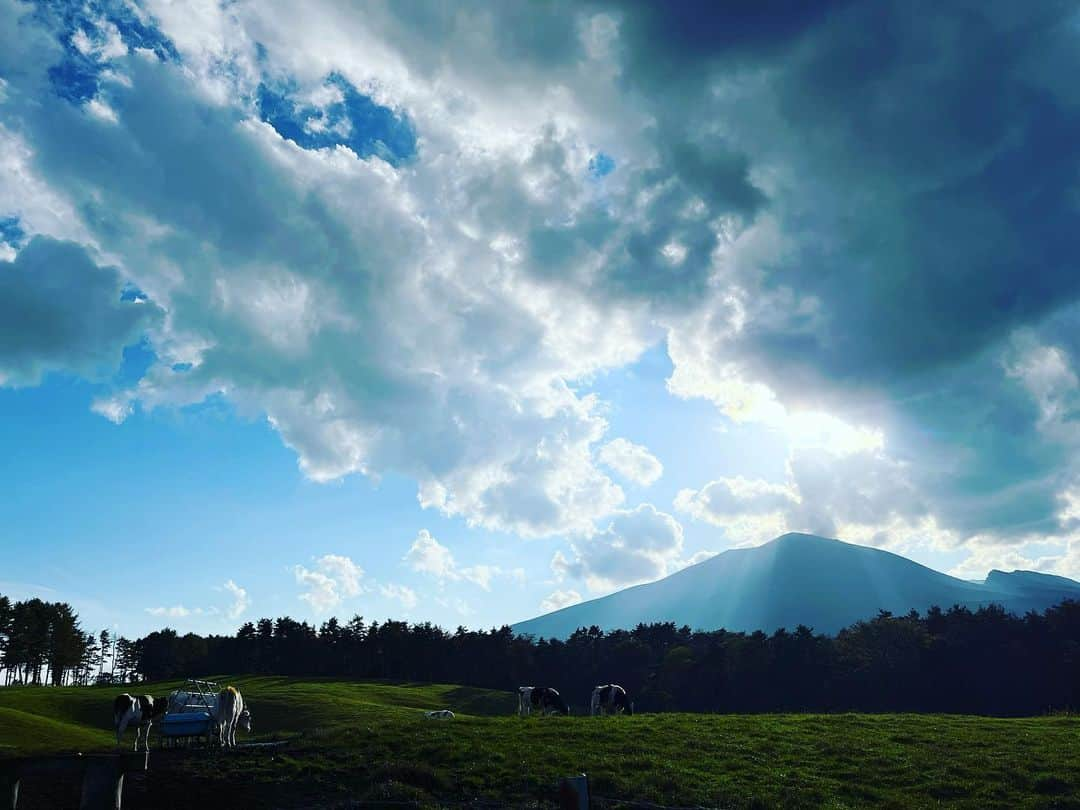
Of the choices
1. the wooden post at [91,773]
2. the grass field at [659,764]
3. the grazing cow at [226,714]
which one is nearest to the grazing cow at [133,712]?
the grazing cow at [226,714]

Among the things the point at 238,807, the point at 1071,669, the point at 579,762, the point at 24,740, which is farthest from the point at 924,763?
the point at 1071,669

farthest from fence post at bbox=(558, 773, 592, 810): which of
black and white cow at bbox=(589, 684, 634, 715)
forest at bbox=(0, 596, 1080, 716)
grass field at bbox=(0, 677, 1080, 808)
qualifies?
forest at bbox=(0, 596, 1080, 716)

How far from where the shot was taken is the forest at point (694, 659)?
326 ft

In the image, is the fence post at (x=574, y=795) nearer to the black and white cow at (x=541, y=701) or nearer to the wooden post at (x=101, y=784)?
the wooden post at (x=101, y=784)

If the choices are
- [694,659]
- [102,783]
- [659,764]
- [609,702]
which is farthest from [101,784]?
[694,659]

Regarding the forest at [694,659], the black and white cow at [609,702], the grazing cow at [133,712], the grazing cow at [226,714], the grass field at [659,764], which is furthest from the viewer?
the forest at [694,659]

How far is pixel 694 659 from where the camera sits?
387 feet

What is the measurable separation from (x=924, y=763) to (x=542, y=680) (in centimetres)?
12303

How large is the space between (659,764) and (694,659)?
9728 centimetres

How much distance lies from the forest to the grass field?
65.2 meters

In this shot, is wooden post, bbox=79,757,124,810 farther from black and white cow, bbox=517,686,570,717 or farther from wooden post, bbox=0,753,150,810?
black and white cow, bbox=517,686,570,717

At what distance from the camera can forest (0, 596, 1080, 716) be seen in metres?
99.5

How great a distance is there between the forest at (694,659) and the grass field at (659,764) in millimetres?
65184

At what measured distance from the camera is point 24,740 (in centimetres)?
5219
